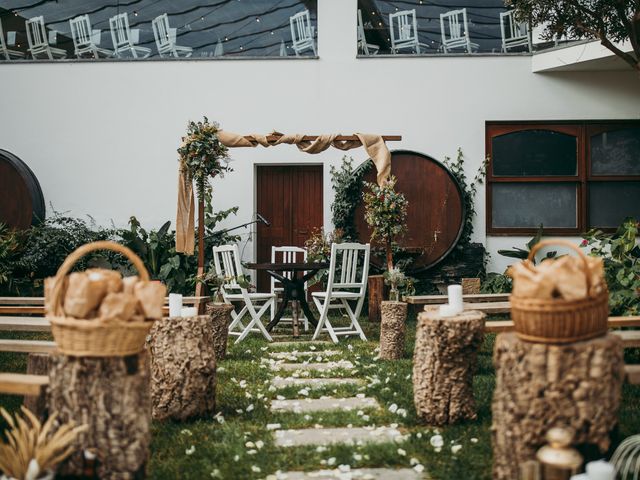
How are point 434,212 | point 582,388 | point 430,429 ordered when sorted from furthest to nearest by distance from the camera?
point 434,212, point 430,429, point 582,388

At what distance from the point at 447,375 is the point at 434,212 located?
5561mm

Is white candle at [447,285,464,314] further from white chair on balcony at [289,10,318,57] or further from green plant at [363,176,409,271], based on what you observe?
white chair on balcony at [289,10,318,57]

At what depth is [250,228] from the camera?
29.8ft

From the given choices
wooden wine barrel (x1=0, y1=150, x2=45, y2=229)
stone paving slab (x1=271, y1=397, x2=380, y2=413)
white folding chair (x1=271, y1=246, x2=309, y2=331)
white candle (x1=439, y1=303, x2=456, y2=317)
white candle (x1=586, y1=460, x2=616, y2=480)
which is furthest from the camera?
wooden wine barrel (x1=0, y1=150, x2=45, y2=229)

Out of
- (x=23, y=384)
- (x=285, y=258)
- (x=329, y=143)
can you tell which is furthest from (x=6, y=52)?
(x=23, y=384)

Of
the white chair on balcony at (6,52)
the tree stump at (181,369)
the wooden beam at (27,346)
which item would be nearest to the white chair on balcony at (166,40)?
the white chair on balcony at (6,52)

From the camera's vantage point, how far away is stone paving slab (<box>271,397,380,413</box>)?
377 cm

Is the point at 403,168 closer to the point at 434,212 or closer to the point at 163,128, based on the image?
the point at 434,212

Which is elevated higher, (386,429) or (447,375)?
(447,375)

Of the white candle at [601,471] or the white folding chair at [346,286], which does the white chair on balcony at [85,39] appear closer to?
the white folding chair at [346,286]

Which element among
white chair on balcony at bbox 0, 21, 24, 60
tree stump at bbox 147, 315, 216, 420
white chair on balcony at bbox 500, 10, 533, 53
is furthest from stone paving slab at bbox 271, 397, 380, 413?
white chair on balcony at bbox 0, 21, 24, 60

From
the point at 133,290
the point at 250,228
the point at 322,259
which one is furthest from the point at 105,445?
the point at 250,228

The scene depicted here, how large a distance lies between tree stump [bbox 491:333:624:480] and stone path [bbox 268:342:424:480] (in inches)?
20.4

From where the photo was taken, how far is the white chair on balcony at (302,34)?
9.16 m
